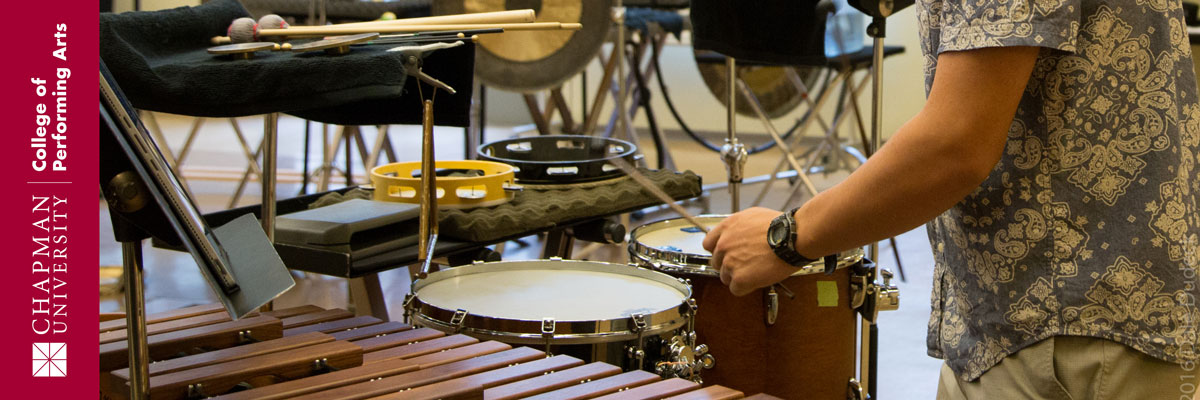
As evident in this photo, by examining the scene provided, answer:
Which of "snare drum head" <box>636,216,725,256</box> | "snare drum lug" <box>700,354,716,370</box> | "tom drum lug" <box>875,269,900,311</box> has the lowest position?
"snare drum lug" <box>700,354,716,370</box>

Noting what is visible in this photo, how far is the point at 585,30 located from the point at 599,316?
2.14m

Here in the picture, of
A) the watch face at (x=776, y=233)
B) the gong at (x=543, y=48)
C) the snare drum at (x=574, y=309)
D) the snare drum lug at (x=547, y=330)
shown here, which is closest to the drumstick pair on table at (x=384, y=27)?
the snare drum at (x=574, y=309)

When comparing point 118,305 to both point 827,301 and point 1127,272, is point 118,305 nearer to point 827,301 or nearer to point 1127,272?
point 827,301

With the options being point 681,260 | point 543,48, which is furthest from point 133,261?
point 543,48

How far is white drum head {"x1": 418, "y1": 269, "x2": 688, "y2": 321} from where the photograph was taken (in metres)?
1.70

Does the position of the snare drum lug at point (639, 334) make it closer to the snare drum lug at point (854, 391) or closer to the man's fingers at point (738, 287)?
the man's fingers at point (738, 287)

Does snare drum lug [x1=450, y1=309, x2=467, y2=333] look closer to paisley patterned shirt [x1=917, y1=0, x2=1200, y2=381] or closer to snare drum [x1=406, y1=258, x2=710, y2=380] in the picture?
snare drum [x1=406, y1=258, x2=710, y2=380]

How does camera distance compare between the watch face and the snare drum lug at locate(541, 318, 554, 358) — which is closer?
the watch face

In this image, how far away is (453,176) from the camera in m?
2.46

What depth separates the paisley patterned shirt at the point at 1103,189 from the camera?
1061 mm

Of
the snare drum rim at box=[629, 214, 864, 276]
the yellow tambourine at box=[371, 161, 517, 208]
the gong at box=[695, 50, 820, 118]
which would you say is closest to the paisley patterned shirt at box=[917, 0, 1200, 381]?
the snare drum rim at box=[629, 214, 864, 276]

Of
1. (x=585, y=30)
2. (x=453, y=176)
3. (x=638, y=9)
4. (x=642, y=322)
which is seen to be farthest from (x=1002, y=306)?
(x=638, y=9)

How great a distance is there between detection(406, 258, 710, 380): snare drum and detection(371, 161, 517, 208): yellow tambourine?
46 cm
